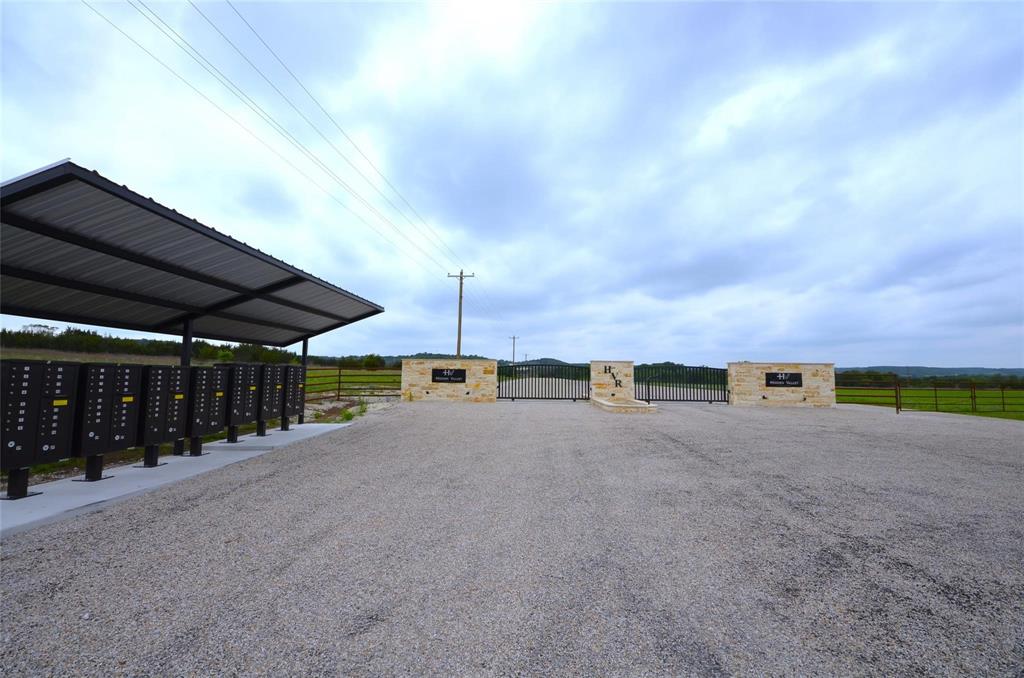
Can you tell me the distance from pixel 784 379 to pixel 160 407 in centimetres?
2427

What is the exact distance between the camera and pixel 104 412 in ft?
20.2

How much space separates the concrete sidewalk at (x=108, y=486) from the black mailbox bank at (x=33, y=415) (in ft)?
1.35

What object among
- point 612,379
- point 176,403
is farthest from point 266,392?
point 612,379

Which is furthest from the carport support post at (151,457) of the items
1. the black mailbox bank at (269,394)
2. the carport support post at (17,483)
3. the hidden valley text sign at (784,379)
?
the hidden valley text sign at (784,379)

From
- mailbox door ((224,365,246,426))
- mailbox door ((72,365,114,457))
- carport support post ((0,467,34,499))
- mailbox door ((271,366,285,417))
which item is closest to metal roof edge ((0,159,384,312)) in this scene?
mailbox door ((72,365,114,457))

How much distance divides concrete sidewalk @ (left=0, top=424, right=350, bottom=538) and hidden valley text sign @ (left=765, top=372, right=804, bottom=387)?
71.1ft

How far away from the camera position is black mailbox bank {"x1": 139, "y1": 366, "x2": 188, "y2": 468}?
6871mm

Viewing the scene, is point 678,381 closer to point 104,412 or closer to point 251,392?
point 251,392

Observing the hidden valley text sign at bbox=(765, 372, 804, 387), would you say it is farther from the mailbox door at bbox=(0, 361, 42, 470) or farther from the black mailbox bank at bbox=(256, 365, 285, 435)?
the mailbox door at bbox=(0, 361, 42, 470)

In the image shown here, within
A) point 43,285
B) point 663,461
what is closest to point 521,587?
point 663,461

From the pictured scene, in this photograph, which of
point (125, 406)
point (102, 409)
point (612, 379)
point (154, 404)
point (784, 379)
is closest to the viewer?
point (102, 409)

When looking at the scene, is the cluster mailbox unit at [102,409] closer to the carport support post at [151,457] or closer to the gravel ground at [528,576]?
the carport support post at [151,457]

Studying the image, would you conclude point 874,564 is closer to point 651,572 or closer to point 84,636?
point 651,572

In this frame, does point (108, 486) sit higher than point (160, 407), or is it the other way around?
point (160, 407)
